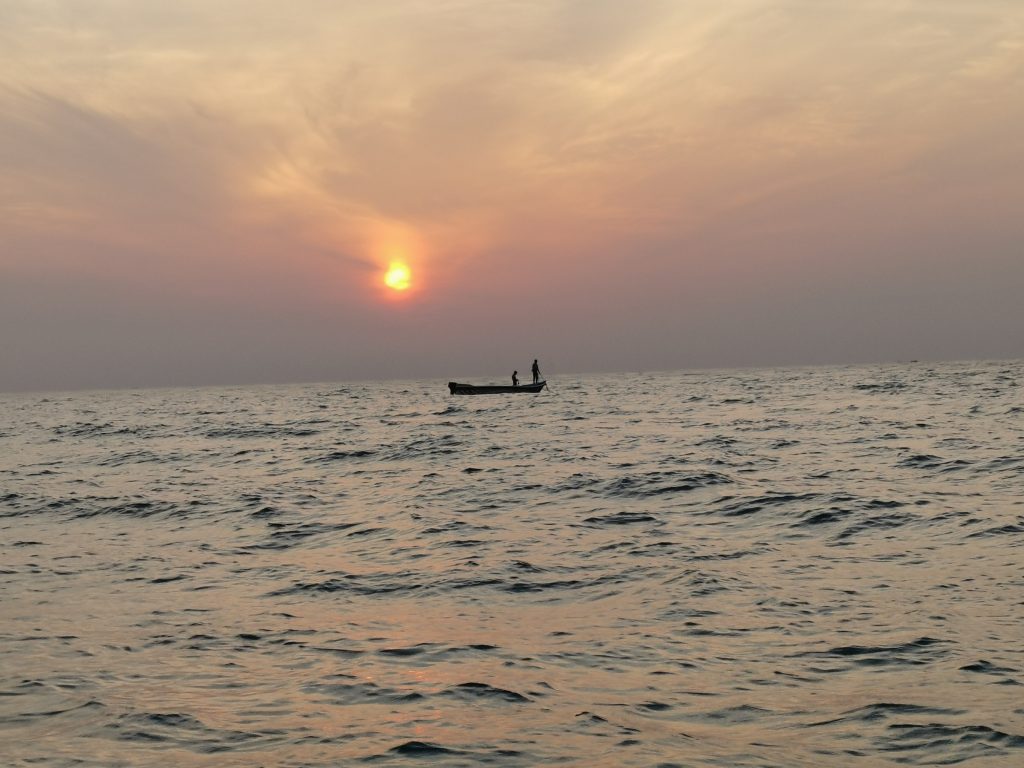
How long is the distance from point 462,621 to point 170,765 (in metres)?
5.62

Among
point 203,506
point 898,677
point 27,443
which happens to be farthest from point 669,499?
point 27,443

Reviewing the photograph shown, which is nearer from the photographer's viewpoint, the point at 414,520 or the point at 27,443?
the point at 414,520

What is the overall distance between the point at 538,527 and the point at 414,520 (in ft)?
12.0

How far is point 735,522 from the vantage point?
2184 cm

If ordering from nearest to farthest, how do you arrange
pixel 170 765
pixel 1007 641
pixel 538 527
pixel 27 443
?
1. pixel 170 765
2. pixel 1007 641
3. pixel 538 527
4. pixel 27 443

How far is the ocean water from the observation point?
8.63m

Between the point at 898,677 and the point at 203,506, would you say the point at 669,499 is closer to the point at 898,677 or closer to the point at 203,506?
the point at 203,506

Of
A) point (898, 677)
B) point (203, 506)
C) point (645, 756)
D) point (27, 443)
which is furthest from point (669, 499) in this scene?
point (27, 443)

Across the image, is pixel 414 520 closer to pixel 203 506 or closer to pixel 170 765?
pixel 203 506

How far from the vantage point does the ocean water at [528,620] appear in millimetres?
8633

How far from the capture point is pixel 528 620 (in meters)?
13.2

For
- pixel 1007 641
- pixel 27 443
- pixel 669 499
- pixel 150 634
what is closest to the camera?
pixel 1007 641

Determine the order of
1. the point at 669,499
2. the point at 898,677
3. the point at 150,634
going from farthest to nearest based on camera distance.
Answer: the point at 669,499 → the point at 150,634 → the point at 898,677

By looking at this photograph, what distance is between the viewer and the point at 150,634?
12.8 meters
